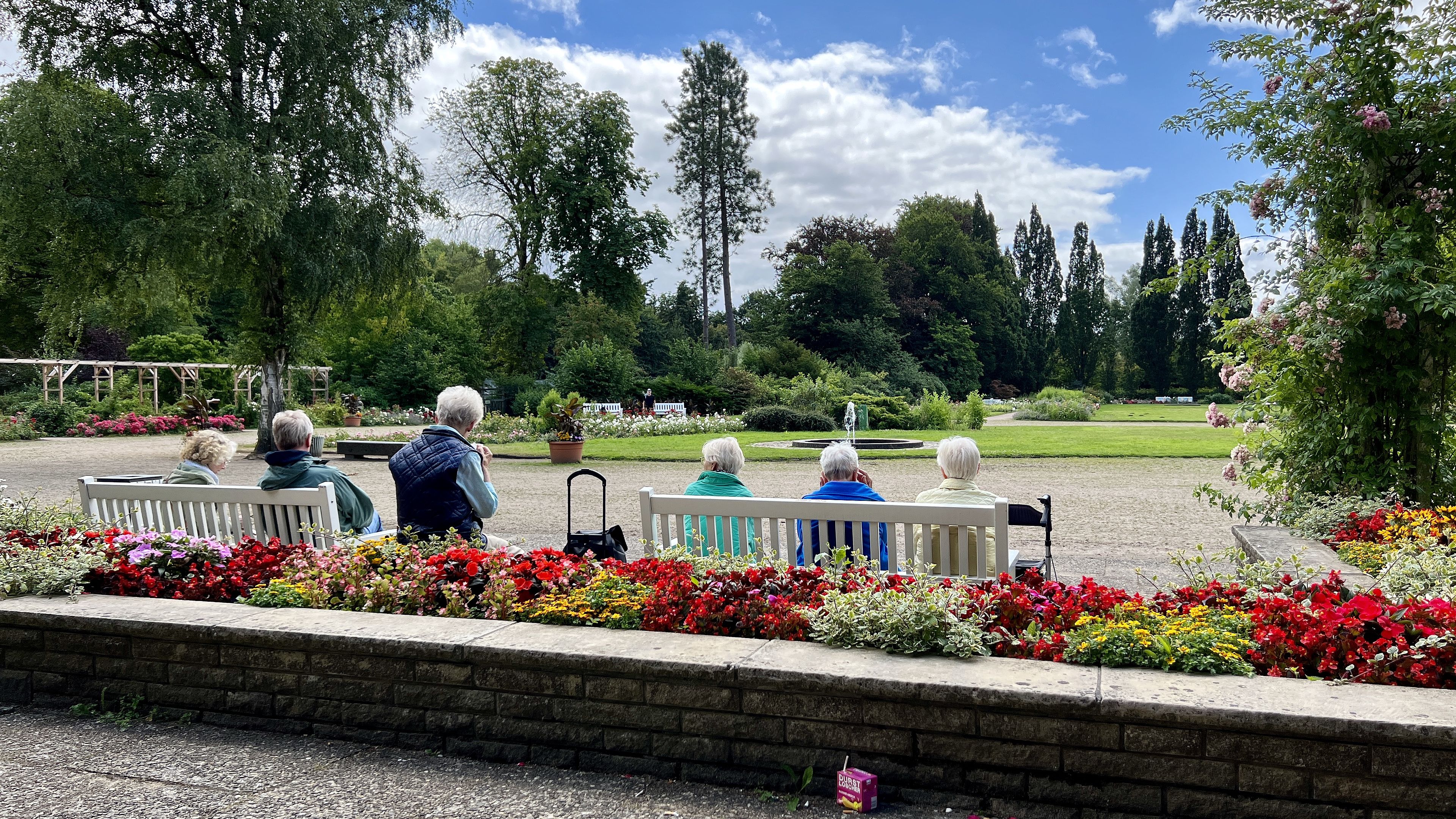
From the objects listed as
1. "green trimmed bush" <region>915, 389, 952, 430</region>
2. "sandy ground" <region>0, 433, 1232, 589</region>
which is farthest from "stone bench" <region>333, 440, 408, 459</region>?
"green trimmed bush" <region>915, 389, 952, 430</region>

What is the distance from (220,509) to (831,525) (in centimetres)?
303

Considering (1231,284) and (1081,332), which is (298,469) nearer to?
(1231,284)

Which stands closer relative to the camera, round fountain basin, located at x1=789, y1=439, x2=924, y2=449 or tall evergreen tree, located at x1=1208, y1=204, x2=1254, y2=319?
tall evergreen tree, located at x1=1208, y1=204, x2=1254, y2=319

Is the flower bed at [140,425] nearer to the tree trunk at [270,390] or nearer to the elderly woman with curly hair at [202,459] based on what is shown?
the tree trunk at [270,390]

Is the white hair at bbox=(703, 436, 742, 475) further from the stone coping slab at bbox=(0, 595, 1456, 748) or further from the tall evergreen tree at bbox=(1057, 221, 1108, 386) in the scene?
the tall evergreen tree at bbox=(1057, 221, 1108, 386)

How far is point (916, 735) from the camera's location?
8.29ft

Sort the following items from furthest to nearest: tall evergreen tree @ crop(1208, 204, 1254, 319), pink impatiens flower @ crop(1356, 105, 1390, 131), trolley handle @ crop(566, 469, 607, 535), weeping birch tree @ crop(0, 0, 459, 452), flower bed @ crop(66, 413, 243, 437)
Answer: flower bed @ crop(66, 413, 243, 437), weeping birch tree @ crop(0, 0, 459, 452), tall evergreen tree @ crop(1208, 204, 1254, 319), pink impatiens flower @ crop(1356, 105, 1390, 131), trolley handle @ crop(566, 469, 607, 535)

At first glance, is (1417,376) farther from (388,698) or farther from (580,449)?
(580,449)

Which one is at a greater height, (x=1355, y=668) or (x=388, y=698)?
(x=1355, y=668)

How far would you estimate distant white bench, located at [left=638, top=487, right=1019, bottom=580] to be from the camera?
3396 millimetres

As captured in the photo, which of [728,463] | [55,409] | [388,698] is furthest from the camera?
[55,409]

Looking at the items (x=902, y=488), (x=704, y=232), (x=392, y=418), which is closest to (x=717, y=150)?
(x=704, y=232)

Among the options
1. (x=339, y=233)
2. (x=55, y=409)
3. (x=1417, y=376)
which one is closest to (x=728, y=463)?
(x=1417, y=376)

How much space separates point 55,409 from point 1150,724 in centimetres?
2886
